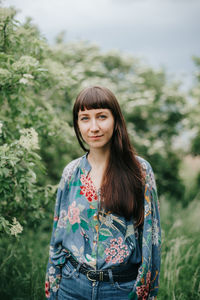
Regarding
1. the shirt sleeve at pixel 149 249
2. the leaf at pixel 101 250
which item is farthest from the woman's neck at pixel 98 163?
the leaf at pixel 101 250

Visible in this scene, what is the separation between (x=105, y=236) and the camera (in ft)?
5.06

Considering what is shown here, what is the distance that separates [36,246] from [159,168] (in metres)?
3.01

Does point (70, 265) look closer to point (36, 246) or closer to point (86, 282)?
point (86, 282)

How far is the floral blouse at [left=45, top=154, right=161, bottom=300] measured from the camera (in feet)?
4.94

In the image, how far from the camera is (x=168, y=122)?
608 cm

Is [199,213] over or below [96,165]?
below

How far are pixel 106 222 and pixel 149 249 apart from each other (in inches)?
11.0

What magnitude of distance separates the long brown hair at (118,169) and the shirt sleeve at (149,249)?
0.20 feet

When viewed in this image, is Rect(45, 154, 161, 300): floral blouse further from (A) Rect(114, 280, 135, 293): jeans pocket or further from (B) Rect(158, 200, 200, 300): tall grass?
(B) Rect(158, 200, 200, 300): tall grass

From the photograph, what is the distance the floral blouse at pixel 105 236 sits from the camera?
151 cm

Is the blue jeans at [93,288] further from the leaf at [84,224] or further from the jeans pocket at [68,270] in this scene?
the leaf at [84,224]

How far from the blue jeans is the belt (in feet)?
0.07

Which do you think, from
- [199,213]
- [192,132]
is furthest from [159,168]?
[199,213]

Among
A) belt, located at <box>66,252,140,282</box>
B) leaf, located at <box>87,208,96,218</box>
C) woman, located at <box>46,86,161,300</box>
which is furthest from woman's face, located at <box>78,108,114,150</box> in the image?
belt, located at <box>66,252,140,282</box>
